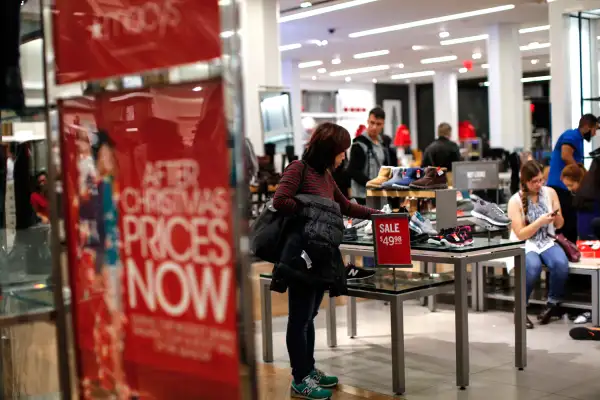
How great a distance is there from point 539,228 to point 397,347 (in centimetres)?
221

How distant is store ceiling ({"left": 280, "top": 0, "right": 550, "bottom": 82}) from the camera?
12766mm

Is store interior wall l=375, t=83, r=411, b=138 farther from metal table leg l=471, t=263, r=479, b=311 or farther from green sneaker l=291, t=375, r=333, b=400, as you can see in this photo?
green sneaker l=291, t=375, r=333, b=400

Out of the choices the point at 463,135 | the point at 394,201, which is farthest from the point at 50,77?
the point at 463,135

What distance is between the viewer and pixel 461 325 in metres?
4.15

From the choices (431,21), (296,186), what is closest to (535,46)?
(431,21)

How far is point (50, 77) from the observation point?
196 cm

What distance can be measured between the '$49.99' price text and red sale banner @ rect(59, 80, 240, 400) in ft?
8.03

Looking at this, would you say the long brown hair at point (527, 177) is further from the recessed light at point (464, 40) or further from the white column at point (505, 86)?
the recessed light at point (464, 40)

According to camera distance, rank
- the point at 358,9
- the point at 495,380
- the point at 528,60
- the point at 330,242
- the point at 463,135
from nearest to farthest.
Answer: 1. the point at 330,242
2. the point at 495,380
3. the point at 358,9
4. the point at 463,135
5. the point at 528,60

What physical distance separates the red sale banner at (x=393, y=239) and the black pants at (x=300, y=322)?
44cm

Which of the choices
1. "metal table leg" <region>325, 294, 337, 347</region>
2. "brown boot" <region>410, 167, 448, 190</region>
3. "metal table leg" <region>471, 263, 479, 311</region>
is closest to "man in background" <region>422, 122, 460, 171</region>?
"metal table leg" <region>471, 263, 479, 311</region>

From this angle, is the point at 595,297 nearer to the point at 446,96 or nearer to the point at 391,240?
the point at 391,240

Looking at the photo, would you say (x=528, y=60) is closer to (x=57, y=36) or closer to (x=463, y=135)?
(x=463, y=135)

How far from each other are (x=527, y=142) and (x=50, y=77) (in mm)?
19958
